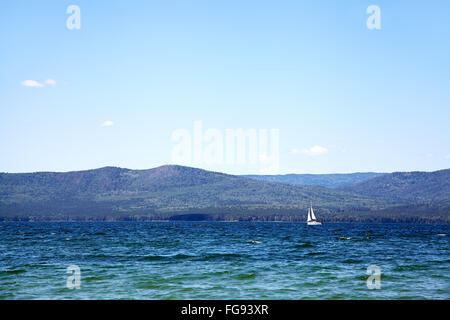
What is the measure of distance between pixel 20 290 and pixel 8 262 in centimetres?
2059

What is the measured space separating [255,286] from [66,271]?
55.3ft

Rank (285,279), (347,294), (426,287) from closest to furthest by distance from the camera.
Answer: (347,294), (426,287), (285,279)

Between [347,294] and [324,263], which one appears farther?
[324,263]

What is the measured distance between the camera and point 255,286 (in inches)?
1388
